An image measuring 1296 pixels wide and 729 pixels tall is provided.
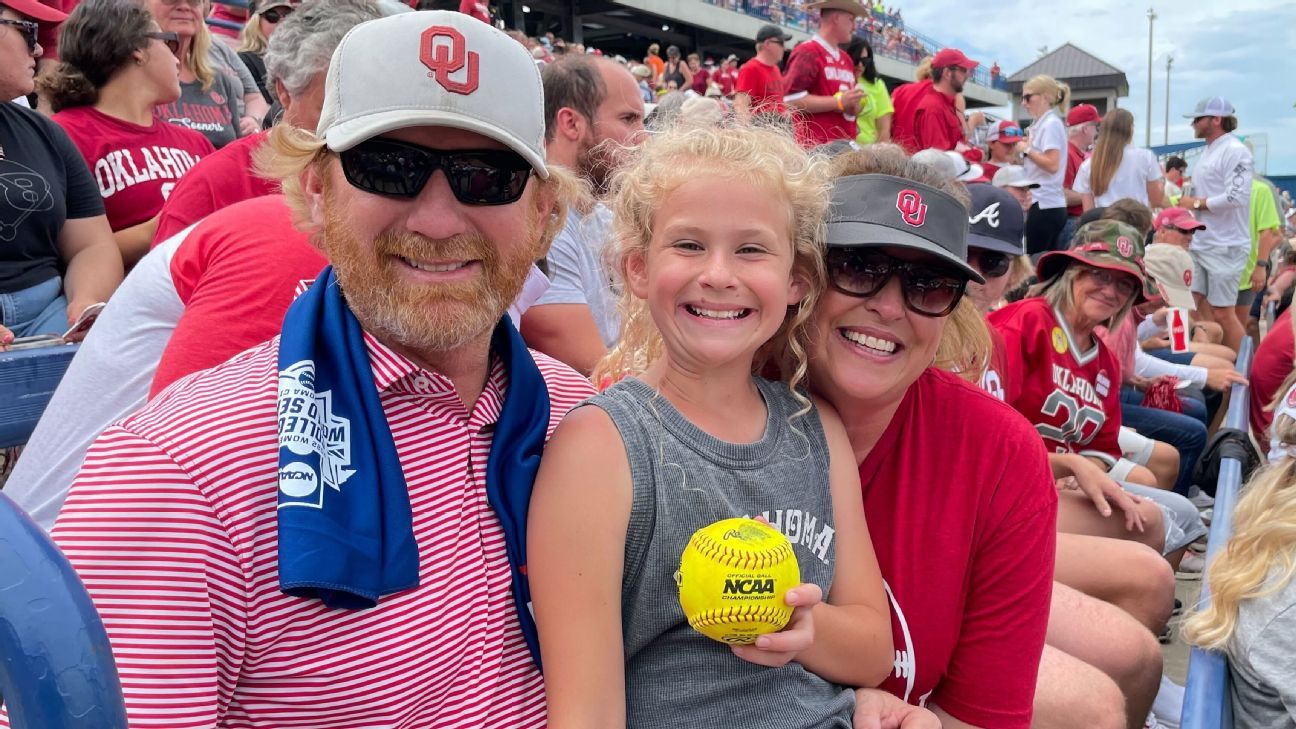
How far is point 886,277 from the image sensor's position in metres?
2.08

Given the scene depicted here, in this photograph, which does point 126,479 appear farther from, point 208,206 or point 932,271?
point 208,206

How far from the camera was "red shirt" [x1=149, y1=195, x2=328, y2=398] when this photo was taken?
1940 millimetres

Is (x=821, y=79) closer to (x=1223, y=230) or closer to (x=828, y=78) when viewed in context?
(x=828, y=78)

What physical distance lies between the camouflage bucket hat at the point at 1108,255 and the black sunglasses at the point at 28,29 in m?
4.39

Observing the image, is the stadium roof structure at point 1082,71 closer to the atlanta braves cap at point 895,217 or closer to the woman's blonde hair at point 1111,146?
the woman's blonde hair at point 1111,146

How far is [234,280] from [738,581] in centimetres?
126

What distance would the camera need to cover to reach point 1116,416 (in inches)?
180

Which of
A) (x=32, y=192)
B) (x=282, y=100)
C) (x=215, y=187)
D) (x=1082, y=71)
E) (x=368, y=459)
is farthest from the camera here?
(x=1082, y=71)

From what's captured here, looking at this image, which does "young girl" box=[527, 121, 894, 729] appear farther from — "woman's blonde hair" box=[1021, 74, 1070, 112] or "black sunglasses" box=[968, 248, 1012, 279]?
"woman's blonde hair" box=[1021, 74, 1070, 112]

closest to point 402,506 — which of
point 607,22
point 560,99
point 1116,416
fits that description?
point 560,99

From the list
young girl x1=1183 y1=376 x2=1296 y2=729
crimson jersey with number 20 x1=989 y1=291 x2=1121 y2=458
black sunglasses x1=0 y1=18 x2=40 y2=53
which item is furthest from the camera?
crimson jersey with number 20 x1=989 y1=291 x2=1121 y2=458

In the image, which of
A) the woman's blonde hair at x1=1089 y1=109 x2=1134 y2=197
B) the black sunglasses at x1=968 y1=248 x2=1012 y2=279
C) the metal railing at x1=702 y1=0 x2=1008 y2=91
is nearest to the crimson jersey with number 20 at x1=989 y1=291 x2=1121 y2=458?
the black sunglasses at x1=968 y1=248 x2=1012 y2=279

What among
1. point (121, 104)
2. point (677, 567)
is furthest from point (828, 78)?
point (677, 567)

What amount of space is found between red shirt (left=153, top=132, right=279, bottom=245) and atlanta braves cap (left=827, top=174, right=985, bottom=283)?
6.00 ft
